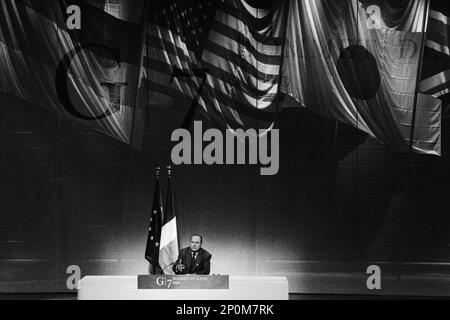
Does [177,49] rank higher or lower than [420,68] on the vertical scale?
higher

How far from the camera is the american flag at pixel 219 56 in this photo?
→ 312 inches

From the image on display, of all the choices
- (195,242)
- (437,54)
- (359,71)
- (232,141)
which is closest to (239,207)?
(232,141)

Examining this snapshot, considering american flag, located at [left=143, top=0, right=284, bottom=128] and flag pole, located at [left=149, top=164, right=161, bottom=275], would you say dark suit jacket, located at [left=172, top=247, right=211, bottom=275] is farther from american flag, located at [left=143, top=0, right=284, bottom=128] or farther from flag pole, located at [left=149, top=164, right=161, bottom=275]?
american flag, located at [left=143, top=0, right=284, bottom=128]

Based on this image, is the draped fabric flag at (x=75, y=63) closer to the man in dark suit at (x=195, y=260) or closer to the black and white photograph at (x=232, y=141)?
the black and white photograph at (x=232, y=141)

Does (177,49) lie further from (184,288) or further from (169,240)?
(184,288)

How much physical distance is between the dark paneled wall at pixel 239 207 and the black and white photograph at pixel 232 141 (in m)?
0.02

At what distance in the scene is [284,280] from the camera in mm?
6293

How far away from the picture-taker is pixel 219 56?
7.98 meters

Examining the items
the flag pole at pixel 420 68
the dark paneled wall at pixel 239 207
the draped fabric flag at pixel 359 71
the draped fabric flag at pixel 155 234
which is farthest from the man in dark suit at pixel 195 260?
the flag pole at pixel 420 68

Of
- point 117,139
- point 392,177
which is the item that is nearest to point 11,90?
point 117,139

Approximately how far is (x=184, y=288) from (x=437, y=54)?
13.2 ft

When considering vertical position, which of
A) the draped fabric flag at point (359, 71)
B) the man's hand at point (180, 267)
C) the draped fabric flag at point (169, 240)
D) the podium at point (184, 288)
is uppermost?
the draped fabric flag at point (359, 71)

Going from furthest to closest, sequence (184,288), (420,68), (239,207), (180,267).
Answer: (239,207)
(420,68)
(180,267)
(184,288)
